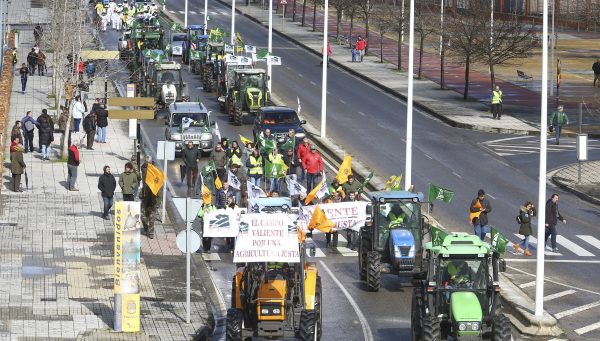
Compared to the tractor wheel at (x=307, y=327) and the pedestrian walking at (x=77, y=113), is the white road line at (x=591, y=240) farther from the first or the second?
the pedestrian walking at (x=77, y=113)

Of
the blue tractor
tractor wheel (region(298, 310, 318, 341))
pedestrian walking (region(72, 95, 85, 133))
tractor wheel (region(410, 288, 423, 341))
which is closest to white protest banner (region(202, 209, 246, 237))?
the blue tractor

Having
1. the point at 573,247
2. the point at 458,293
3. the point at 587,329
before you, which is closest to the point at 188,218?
the point at 458,293

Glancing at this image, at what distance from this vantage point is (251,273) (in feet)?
98.7

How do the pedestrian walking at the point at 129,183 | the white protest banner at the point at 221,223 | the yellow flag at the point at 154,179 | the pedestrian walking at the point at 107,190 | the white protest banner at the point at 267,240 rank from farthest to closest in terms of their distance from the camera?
the pedestrian walking at the point at 129,183
the pedestrian walking at the point at 107,190
the yellow flag at the point at 154,179
the white protest banner at the point at 221,223
the white protest banner at the point at 267,240

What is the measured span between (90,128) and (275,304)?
97.6 ft

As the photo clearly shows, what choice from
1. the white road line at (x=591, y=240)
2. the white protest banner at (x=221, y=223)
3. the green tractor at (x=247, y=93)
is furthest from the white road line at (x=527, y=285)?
the green tractor at (x=247, y=93)

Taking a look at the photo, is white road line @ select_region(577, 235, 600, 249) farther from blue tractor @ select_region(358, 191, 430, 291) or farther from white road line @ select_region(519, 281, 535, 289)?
blue tractor @ select_region(358, 191, 430, 291)

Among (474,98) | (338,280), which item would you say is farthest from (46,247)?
(474,98)

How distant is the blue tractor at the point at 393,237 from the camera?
36438mm

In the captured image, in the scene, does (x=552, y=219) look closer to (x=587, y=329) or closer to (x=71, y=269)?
(x=587, y=329)

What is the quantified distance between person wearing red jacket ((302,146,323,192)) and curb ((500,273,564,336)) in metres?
15.1

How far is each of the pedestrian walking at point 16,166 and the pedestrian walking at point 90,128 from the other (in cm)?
800

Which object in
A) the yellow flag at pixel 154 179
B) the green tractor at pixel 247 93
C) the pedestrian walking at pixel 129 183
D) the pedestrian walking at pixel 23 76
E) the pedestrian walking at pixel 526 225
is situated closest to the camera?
the pedestrian walking at pixel 526 225

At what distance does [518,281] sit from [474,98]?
39.8 metres
